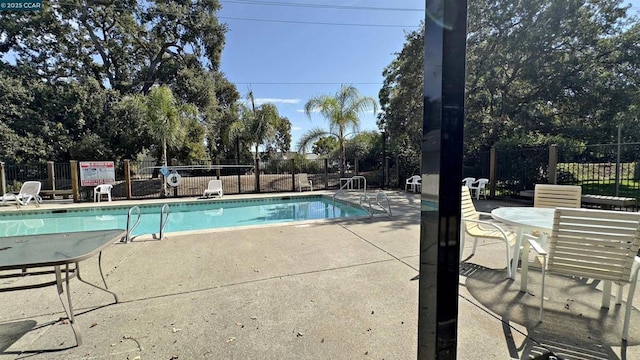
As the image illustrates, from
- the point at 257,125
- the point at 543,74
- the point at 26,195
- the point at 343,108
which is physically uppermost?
the point at 543,74

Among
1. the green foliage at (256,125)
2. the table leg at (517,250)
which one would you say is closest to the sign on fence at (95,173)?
the green foliage at (256,125)

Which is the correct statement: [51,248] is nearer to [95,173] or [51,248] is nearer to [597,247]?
[597,247]

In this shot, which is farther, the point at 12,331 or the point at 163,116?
the point at 163,116

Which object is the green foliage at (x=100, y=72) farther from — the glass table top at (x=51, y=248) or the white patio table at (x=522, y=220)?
the white patio table at (x=522, y=220)

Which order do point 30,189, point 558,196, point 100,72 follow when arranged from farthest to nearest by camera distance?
point 100,72
point 30,189
point 558,196

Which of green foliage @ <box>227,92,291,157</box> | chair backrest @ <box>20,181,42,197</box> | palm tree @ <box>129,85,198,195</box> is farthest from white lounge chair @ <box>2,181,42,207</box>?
green foliage @ <box>227,92,291,157</box>

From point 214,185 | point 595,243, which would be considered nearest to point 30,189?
point 214,185

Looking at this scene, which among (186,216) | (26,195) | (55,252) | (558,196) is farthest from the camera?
(26,195)

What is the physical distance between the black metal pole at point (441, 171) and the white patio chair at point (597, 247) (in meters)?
1.51

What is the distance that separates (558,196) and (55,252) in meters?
4.98

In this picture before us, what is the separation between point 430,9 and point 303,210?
847 cm

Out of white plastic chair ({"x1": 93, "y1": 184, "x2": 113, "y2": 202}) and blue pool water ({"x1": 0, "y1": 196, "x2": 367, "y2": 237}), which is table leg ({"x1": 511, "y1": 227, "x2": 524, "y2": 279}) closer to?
blue pool water ({"x1": 0, "y1": 196, "x2": 367, "y2": 237})

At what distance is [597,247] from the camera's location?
2.04m

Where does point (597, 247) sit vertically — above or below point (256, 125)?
below
